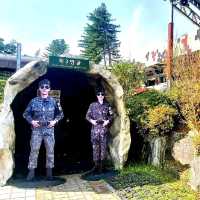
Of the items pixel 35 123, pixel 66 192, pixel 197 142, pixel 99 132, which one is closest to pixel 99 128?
pixel 99 132

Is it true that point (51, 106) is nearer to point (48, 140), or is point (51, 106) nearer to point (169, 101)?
point (48, 140)

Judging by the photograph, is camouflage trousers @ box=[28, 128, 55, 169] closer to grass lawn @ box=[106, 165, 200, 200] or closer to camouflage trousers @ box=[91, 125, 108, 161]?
camouflage trousers @ box=[91, 125, 108, 161]

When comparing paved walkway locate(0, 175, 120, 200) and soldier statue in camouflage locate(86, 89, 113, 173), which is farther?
soldier statue in camouflage locate(86, 89, 113, 173)

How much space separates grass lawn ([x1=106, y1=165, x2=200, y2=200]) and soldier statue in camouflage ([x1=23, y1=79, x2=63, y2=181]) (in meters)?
1.32

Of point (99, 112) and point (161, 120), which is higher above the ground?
point (99, 112)

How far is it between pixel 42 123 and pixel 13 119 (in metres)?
0.59

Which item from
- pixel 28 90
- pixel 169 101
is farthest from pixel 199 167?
pixel 28 90

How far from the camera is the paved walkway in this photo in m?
6.11

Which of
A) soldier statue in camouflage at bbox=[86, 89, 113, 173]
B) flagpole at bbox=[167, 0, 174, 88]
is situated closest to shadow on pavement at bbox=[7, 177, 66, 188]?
soldier statue in camouflage at bbox=[86, 89, 113, 173]

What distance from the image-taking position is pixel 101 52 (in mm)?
35250

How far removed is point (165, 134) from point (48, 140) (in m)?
2.53

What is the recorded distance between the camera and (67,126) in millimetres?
11719

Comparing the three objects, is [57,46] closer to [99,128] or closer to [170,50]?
[170,50]

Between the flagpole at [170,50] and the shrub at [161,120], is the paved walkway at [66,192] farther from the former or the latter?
the flagpole at [170,50]
